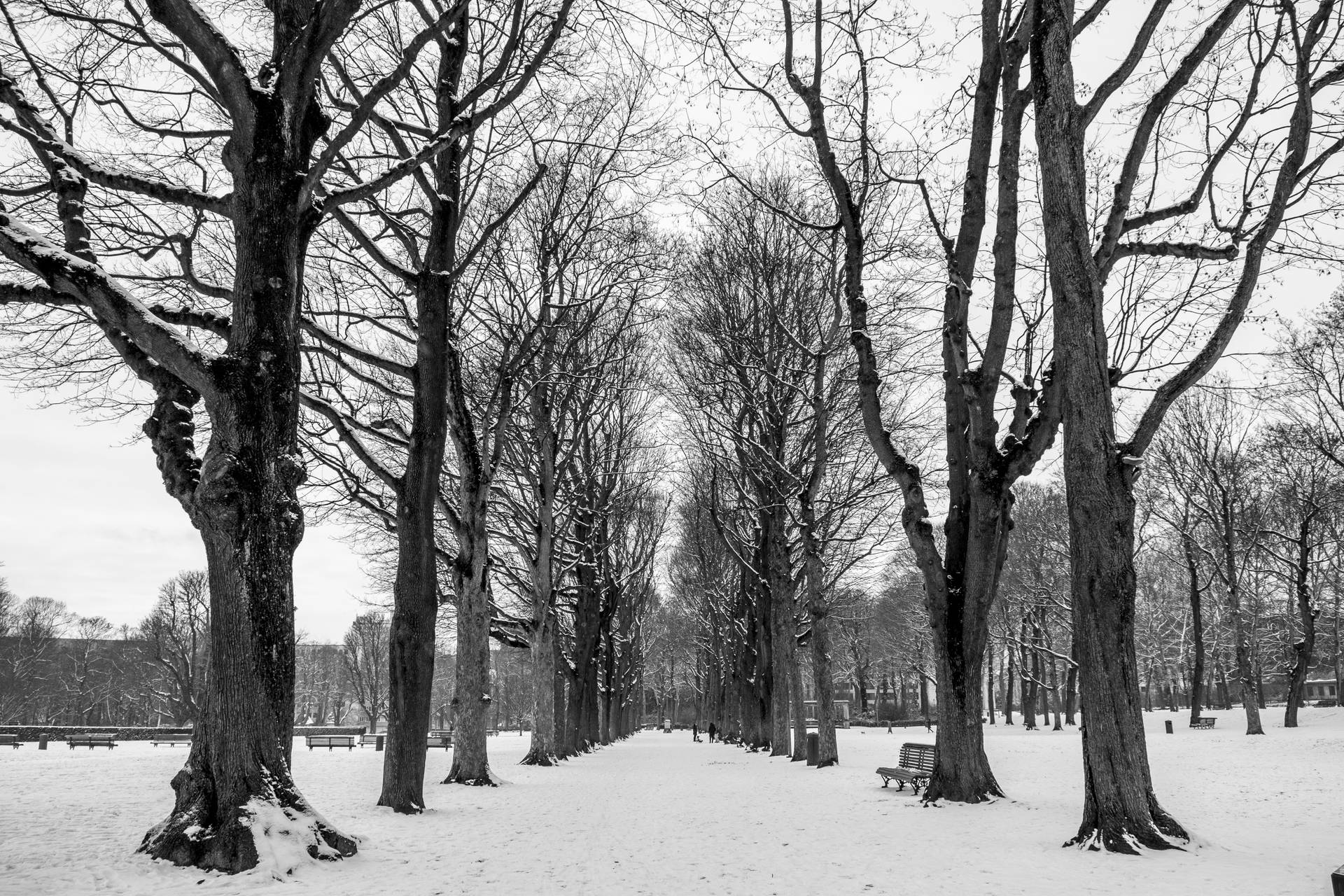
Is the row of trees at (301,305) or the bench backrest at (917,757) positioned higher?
the row of trees at (301,305)

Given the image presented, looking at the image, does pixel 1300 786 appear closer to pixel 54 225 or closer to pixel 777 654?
pixel 777 654

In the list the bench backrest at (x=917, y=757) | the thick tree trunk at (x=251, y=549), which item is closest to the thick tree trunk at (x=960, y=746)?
the bench backrest at (x=917, y=757)

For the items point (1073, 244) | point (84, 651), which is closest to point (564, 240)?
point (1073, 244)

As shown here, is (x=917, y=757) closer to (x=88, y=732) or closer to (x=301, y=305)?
(x=301, y=305)

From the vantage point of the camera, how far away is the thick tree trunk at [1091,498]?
664 centimetres

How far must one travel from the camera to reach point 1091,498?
709 cm

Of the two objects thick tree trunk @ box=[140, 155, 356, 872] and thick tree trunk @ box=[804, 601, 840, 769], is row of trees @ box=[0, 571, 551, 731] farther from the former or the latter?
thick tree trunk @ box=[140, 155, 356, 872]

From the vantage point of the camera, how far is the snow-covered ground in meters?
5.55

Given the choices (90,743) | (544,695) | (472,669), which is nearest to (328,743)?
(90,743)

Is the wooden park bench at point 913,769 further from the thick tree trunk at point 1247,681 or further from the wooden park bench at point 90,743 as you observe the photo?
the wooden park bench at point 90,743

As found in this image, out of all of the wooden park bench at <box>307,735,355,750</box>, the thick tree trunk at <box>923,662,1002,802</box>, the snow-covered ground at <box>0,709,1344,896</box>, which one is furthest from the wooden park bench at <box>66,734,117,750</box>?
the thick tree trunk at <box>923,662,1002,802</box>

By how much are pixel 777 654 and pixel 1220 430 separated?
18652mm

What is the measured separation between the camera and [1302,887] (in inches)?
205

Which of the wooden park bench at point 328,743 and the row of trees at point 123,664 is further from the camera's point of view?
the row of trees at point 123,664
